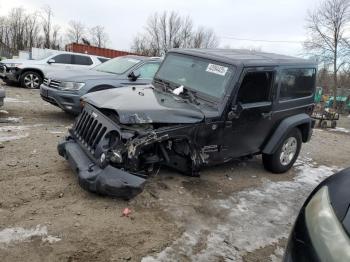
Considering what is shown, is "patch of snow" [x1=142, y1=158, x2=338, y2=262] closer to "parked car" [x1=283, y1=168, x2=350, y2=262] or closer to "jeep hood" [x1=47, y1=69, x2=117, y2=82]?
"parked car" [x1=283, y1=168, x2=350, y2=262]

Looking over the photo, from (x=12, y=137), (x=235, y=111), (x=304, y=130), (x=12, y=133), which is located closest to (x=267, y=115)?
(x=235, y=111)

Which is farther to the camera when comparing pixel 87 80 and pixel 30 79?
pixel 30 79

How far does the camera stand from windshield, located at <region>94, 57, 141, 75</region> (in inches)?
371

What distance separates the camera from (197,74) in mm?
5672

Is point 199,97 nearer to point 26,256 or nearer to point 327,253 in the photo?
point 26,256

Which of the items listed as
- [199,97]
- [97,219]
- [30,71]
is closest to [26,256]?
[97,219]

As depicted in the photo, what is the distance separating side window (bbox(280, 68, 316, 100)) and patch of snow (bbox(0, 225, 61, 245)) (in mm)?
4020

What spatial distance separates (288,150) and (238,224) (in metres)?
2.56

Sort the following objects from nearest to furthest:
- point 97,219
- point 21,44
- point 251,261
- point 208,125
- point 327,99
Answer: point 251,261
point 97,219
point 208,125
point 327,99
point 21,44

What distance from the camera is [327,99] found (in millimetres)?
29328

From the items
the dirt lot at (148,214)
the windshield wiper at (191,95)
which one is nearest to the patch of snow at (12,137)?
the dirt lot at (148,214)

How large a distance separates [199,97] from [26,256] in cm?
300

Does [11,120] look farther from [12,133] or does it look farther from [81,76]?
[81,76]

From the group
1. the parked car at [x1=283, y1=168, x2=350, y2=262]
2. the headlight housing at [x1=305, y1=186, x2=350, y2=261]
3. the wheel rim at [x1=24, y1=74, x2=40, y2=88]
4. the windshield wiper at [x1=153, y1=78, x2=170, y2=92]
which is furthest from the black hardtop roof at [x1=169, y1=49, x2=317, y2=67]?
the wheel rim at [x1=24, y1=74, x2=40, y2=88]
